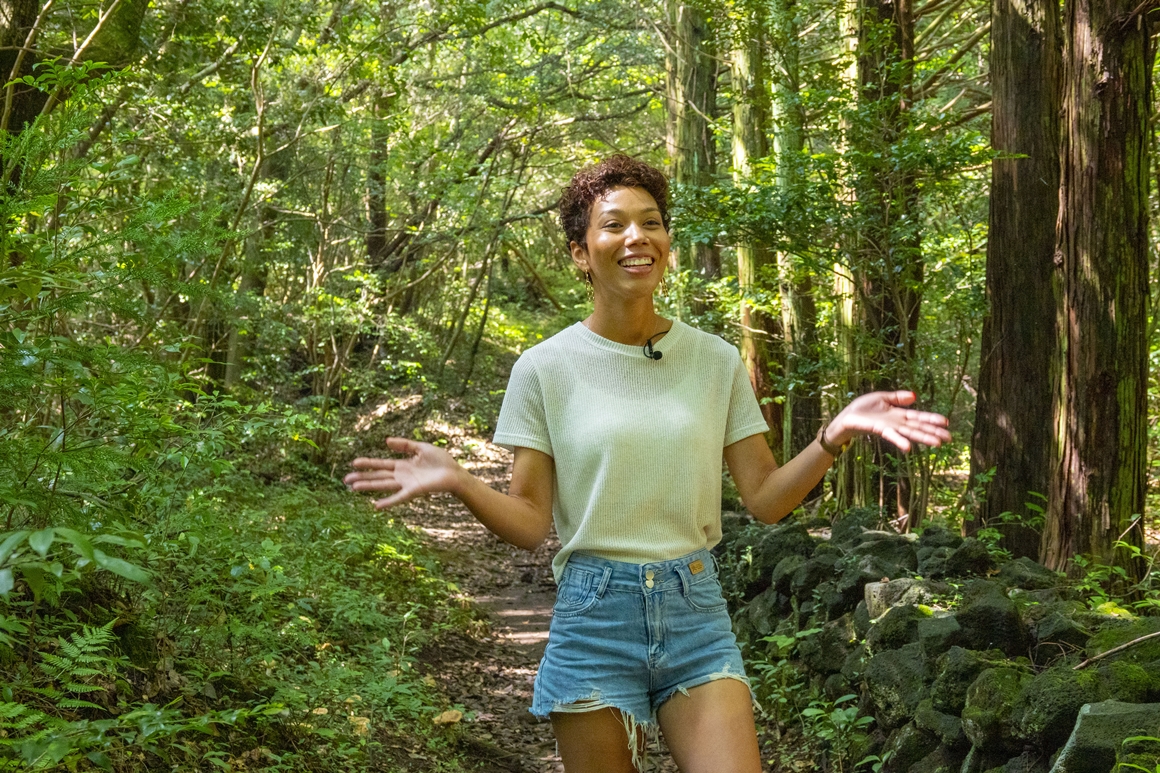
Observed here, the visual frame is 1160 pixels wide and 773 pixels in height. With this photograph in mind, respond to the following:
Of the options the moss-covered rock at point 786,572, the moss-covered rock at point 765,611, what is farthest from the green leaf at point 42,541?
the moss-covered rock at point 765,611

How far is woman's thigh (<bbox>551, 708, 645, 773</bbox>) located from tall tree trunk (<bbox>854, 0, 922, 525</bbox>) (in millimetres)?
5178

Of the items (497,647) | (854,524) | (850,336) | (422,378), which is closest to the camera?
(854,524)

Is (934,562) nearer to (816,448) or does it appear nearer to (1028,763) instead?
(1028,763)

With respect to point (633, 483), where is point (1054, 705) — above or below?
below

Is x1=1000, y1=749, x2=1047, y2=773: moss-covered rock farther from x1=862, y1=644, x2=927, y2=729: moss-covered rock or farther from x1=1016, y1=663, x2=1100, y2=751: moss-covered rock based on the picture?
x1=862, y1=644, x2=927, y2=729: moss-covered rock

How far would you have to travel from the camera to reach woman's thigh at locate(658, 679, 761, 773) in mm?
2480

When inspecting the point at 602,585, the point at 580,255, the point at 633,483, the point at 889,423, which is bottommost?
the point at 602,585

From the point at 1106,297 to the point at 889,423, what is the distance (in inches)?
157

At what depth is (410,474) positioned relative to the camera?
254cm

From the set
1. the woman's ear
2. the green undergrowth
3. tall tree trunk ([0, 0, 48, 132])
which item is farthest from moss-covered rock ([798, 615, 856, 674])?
tall tree trunk ([0, 0, 48, 132])

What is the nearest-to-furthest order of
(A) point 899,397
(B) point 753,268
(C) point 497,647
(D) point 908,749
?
1. (A) point 899,397
2. (D) point 908,749
3. (C) point 497,647
4. (B) point 753,268

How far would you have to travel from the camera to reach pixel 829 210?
713cm

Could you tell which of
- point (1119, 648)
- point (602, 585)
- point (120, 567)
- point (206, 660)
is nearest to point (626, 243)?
point (602, 585)

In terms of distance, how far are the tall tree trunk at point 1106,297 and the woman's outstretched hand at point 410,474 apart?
183 inches
